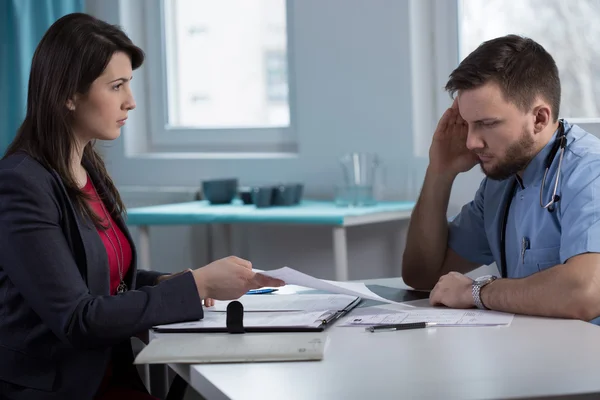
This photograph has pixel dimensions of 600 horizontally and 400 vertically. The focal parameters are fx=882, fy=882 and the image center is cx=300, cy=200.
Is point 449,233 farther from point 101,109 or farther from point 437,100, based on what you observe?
point 437,100

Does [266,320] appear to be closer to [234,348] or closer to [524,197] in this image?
[234,348]

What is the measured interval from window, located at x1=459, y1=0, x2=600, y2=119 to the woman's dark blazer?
6.19 feet

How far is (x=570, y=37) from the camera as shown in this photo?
3027mm

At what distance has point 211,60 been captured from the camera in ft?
13.6

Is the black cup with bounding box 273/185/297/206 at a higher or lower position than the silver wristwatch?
higher

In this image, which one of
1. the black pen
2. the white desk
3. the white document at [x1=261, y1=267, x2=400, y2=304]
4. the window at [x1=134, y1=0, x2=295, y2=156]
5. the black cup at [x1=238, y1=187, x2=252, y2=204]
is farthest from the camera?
the window at [x1=134, y1=0, x2=295, y2=156]

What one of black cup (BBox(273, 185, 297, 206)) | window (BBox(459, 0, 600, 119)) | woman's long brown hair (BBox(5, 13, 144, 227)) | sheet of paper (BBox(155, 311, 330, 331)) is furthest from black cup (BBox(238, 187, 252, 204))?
sheet of paper (BBox(155, 311, 330, 331))

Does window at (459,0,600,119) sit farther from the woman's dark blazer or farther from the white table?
the woman's dark blazer

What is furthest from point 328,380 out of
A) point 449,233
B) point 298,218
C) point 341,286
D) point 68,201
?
point 298,218

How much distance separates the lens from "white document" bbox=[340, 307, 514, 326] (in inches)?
61.6

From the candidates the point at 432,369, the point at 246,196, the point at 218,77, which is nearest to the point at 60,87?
the point at 432,369

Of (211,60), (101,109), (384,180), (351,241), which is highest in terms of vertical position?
(211,60)

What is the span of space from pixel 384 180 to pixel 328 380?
2.29 meters

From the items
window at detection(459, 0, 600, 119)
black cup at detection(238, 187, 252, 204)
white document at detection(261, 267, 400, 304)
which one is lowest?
white document at detection(261, 267, 400, 304)
